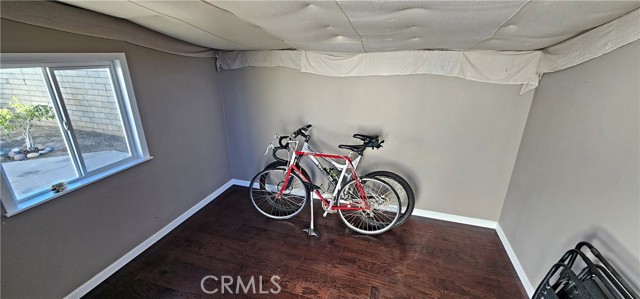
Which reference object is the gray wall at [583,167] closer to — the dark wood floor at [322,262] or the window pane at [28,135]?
the dark wood floor at [322,262]

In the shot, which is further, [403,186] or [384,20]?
[403,186]

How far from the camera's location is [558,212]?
1663 mm

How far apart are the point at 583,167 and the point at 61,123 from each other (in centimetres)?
338

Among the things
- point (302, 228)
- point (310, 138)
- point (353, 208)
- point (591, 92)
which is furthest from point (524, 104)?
point (302, 228)

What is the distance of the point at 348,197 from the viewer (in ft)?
8.66

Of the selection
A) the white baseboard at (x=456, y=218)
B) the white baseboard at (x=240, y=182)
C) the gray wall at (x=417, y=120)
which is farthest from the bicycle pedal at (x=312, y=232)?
the white baseboard at (x=240, y=182)

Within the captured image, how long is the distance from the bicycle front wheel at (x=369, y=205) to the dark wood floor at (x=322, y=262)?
0.37ft

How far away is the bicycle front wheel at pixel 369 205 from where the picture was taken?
2.54 m

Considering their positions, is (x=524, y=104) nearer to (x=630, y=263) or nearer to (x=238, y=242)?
(x=630, y=263)

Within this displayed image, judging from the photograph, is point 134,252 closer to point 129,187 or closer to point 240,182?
point 129,187

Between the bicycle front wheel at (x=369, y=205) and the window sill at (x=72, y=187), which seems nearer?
the window sill at (x=72, y=187)

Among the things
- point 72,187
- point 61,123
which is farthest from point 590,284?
point 61,123

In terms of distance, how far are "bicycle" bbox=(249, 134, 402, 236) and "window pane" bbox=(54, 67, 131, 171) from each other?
1.31 m

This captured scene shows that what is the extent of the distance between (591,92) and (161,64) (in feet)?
10.7
